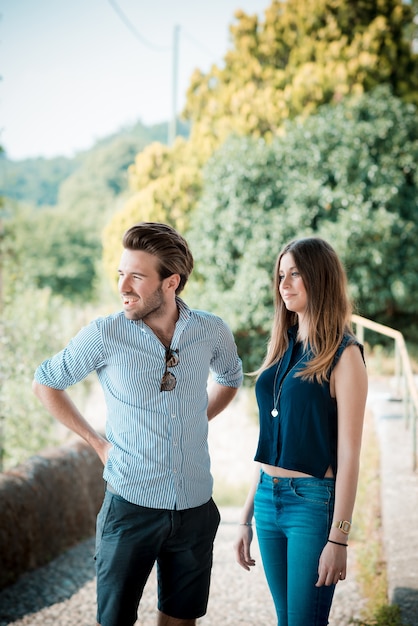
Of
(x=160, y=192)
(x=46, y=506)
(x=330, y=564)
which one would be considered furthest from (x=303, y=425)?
(x=160, y=192)

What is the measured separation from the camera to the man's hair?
1.92 meters

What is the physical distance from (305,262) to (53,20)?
28.4 meters

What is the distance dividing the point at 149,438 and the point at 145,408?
8cm

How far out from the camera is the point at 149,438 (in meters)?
1.87

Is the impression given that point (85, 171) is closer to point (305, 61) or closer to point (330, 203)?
point (305, 61)

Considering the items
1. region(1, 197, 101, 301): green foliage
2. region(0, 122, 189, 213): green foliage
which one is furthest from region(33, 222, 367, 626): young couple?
region(0, 122, 189, 213): green foliage

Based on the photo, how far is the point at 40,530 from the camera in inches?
185

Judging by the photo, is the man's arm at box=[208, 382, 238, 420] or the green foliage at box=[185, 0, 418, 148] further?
the green foliage at box=[185, 0, 418, 148]

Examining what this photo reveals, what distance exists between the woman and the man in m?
0.18

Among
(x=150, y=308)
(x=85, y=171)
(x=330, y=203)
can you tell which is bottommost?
(x=150, y=308)

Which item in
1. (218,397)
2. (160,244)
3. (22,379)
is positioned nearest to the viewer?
(160,244)

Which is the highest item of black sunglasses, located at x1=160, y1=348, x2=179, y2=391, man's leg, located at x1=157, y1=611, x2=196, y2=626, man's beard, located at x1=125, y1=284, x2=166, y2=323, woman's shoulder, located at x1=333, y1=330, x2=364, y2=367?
man's beard, located at x1=125, y1=284, x2=166, y2=323

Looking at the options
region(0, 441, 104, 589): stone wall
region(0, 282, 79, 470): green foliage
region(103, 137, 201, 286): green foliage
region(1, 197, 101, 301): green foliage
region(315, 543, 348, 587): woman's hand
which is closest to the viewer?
region(315, 543, 348, 587): woman's hand

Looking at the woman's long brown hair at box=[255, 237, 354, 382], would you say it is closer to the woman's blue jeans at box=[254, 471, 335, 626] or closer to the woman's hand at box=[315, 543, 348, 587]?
the woman's blue jeans at box=[254, 471, 335, 626]
